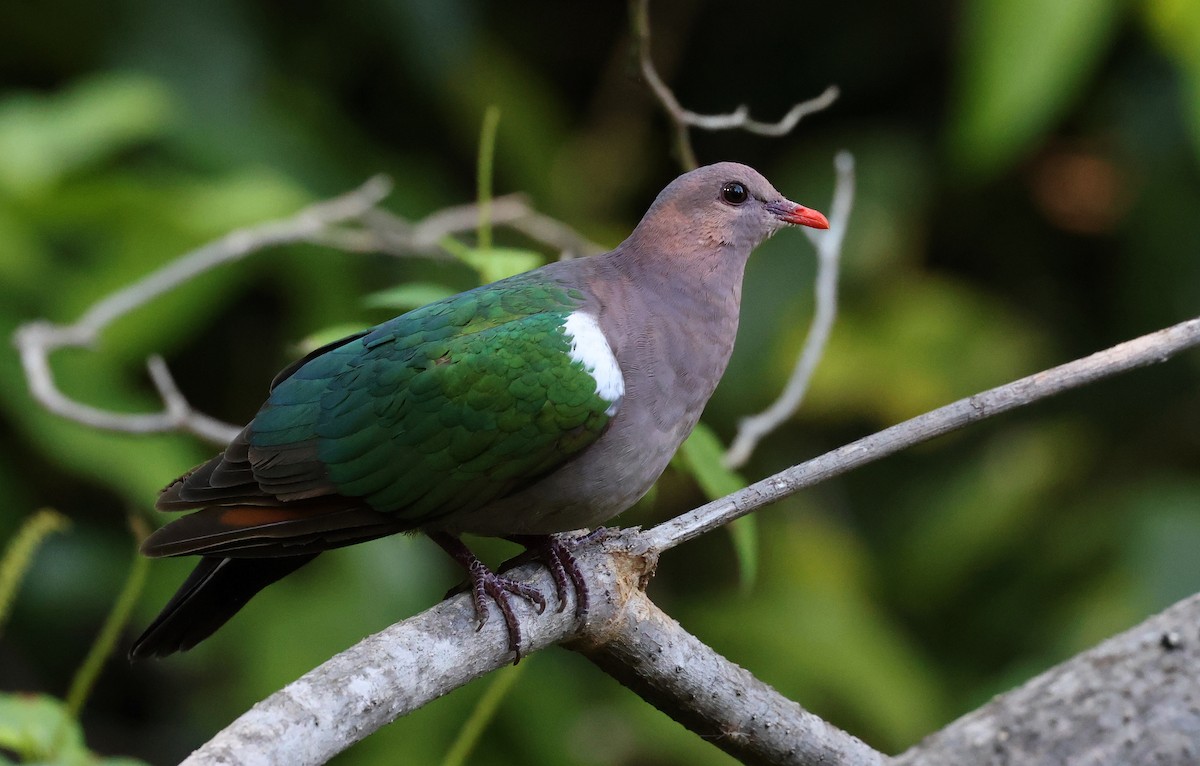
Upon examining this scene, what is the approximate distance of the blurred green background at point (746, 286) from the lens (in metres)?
4.77

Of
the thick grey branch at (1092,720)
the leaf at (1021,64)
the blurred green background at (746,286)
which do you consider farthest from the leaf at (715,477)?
the leaf at (1021,64)

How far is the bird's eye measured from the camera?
2906mm

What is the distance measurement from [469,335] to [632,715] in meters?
2.74

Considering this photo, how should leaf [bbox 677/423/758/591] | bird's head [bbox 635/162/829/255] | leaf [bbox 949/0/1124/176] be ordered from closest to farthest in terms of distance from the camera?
leaf [bbox 677/423/758/591], bird's head [bbox 635/162/829/255], leaf [bbox 949/0/1124/176]

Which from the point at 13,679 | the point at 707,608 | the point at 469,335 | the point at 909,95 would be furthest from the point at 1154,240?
the point at 13,679

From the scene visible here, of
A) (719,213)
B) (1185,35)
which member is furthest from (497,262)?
(1185,35)

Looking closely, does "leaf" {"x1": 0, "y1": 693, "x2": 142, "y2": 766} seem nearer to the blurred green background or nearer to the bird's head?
the bird's head

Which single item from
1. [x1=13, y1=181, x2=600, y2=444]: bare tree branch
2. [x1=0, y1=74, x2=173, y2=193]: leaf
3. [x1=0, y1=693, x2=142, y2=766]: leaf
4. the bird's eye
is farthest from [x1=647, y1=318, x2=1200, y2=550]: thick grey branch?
[x1=0, y1=74, x2=173, y2=193]: leaf

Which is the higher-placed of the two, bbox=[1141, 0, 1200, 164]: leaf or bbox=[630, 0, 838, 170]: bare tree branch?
bbox=[1141, 0, 1200, 164]: leaf

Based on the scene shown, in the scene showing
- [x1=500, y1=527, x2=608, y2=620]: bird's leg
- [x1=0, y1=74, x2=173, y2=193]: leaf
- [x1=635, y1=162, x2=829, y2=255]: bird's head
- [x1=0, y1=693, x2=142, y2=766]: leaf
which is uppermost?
[x1=0, y1=74, x2=173, y2=193]: leaf

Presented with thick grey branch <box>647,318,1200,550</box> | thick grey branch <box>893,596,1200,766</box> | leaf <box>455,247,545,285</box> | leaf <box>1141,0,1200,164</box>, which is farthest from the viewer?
leaf <box>1141,0,1200,164</box>

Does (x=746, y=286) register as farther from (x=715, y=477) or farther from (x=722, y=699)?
(x=722, y=699)

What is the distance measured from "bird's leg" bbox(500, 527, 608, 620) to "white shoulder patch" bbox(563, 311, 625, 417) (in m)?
0.28

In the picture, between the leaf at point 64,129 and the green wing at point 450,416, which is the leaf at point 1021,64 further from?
the leaf at point 64,129
